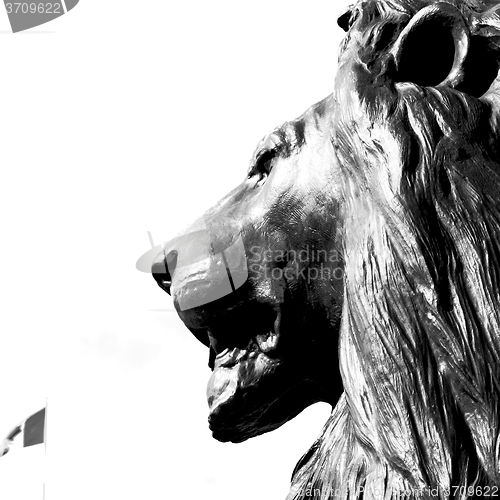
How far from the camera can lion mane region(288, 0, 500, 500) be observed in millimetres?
2047

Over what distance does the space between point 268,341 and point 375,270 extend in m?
0.40

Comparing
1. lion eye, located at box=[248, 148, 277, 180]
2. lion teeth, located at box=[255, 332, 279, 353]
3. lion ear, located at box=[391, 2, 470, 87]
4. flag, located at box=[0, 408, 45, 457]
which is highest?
lion ear, located at box=[391, 2, 470, 87]

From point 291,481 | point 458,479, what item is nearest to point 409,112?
point 458,479

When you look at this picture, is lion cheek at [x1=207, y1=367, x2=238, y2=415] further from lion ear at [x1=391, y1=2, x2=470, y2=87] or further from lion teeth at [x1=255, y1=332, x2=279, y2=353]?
lion ear at [x1=391, y1=2, x2=470, y2=87]

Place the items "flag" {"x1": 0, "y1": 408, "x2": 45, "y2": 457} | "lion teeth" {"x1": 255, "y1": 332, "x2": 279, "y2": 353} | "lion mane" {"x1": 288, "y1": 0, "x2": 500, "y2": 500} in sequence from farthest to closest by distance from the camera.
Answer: "flag" {"x1": 0, "y1": 408, "x2": 45, "y2": 457} → "lion teeth" {"x1": 255, "y1": 332, "x2": 279, "y2": 353} → "lion mane" {"x1": 288, "y1": 0, "x2": 500, "y2": 500}

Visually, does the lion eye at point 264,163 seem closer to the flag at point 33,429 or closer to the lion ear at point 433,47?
the lion ear at point 433,47

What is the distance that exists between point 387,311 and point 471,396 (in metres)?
0.22

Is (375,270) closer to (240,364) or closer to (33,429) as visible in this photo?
(240,364)

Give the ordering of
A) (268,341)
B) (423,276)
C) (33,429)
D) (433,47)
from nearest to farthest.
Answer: (423,276)
(433,47)
(268,341)
(33,429)

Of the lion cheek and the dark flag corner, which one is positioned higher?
the lion cheek

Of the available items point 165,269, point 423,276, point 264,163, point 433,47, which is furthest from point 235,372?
point 433,47

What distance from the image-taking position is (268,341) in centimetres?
249

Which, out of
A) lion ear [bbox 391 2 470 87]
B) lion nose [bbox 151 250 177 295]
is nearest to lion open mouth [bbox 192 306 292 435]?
lion nose [bbox 151 250 177 295]

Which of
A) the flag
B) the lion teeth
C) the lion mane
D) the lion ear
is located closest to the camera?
the lion mane
